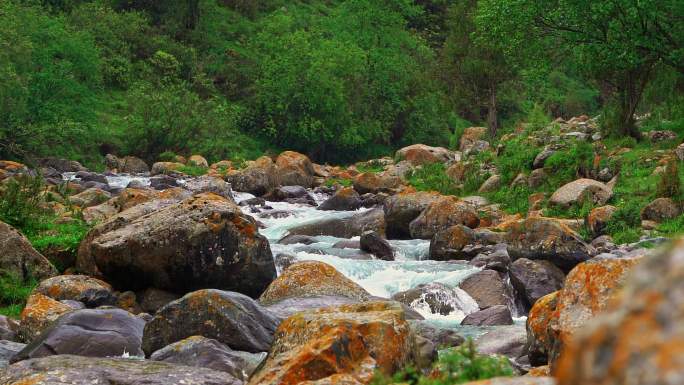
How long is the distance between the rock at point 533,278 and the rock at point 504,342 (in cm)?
389

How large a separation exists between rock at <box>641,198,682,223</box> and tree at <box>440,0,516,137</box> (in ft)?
85.5

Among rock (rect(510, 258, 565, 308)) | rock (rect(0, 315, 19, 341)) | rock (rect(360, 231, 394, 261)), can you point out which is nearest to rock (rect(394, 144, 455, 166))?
rock (rect(360, 231, 394, 261))

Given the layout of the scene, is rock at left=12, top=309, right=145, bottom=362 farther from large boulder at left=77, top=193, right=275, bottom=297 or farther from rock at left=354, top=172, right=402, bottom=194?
rock at left=354, top=172, right=402, bottom=194

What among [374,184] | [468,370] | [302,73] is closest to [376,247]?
[374,184]

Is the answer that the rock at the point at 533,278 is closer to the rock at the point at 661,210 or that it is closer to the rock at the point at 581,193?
the rock at the point at 661,210

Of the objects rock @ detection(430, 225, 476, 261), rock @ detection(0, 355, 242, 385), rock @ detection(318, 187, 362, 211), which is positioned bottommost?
rock @ detection(318, 187, 362, 211)

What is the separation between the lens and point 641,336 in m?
Result: 1.77

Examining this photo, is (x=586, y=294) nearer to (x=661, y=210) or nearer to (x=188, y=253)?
(x=188, y=253)

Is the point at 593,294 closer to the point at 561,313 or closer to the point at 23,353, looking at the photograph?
the point at 561,313

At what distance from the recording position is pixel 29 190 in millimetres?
19281

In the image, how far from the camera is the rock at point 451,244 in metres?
20.5

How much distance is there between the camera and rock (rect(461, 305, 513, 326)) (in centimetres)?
1416

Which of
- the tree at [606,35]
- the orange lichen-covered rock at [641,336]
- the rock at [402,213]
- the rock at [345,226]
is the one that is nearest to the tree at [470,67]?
the tree at [606,35]

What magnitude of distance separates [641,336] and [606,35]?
2661cm
